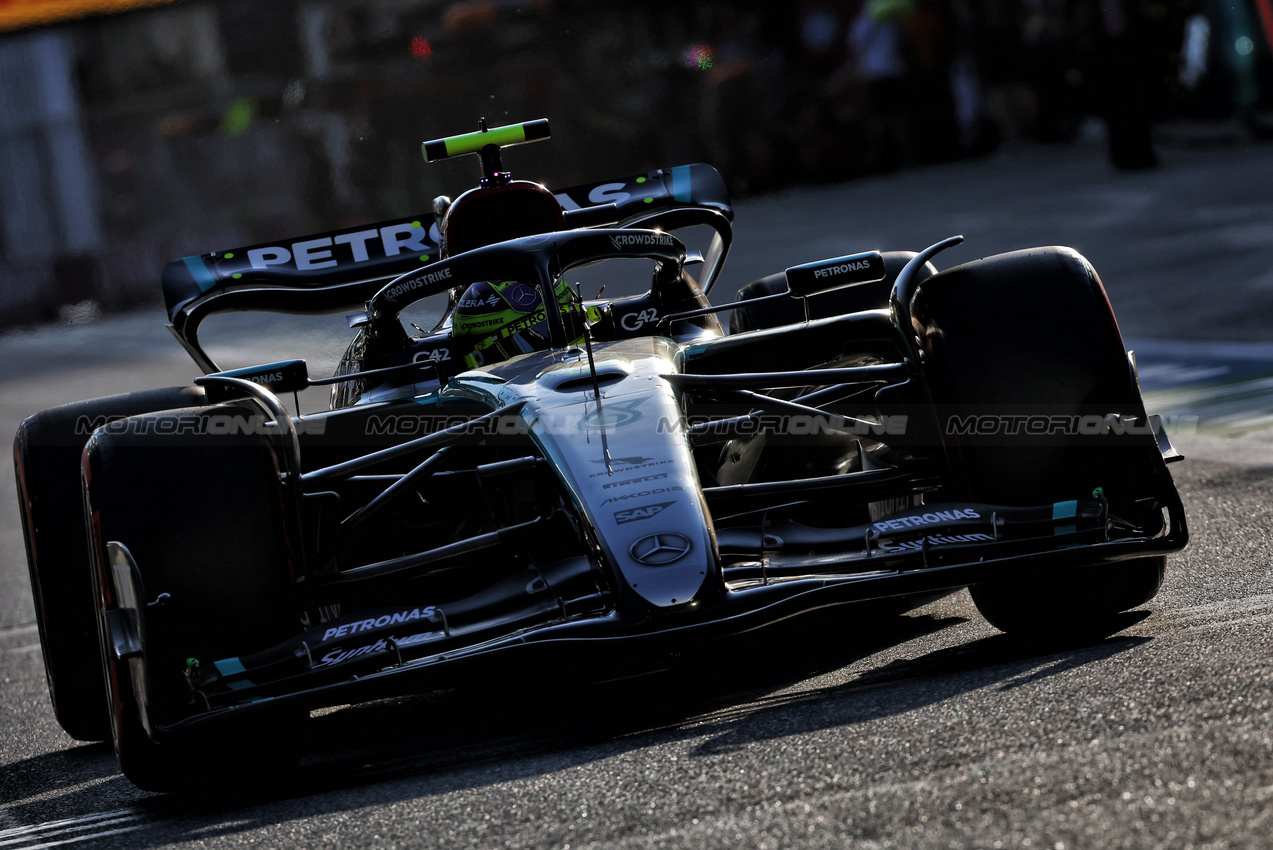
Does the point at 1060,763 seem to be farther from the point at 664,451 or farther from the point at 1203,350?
the point at 1203,350

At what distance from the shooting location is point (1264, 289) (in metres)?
10.8

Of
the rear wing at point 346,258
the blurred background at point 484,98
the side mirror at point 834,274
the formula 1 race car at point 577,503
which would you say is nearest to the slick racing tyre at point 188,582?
the formula 1 race car at point 577,503

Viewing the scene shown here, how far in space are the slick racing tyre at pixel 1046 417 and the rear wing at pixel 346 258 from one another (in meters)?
2.61

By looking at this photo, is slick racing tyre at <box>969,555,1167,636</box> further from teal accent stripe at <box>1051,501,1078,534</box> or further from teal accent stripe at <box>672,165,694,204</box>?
teal accent stripe at <box>672,165,694,204</box>

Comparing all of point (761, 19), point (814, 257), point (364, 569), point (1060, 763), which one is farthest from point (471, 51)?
point (1060, 763)

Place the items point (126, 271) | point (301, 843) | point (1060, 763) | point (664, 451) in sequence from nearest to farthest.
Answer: point (1060, 763) < point (301, 843) < point (664, 451) < point (126, 271)

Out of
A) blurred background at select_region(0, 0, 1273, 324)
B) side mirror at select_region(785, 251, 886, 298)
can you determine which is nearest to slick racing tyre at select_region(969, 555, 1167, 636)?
side mirror at select_region(785, 251, 886, 298)

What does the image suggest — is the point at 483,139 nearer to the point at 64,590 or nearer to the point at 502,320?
the point at 502,320

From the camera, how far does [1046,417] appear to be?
13.8ft

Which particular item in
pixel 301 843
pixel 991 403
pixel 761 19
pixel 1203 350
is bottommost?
pixel 1203 350

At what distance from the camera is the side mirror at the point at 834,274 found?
5.02m

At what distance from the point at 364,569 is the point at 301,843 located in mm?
1204

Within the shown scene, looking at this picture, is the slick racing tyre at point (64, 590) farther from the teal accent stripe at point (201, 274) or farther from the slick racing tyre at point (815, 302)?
the slick racing tyre at point (815, 302)

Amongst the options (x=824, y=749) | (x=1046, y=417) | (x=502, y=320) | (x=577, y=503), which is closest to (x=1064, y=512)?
(x=1046, y=417)
